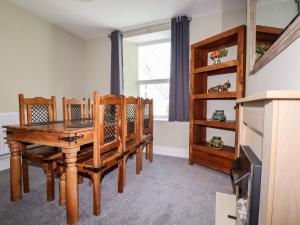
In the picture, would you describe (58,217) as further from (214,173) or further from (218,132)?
(218,132)

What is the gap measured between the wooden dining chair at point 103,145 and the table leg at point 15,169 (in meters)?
0.47

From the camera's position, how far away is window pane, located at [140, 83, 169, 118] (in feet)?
11.1

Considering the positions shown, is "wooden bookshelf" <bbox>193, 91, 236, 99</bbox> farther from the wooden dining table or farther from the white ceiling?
the wooden dining table

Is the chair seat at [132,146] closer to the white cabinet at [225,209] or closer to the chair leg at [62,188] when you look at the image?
the chair leg at [62,188]

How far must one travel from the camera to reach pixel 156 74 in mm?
3457

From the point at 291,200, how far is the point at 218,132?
2.32 meters

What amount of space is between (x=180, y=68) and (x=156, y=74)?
0.73 m

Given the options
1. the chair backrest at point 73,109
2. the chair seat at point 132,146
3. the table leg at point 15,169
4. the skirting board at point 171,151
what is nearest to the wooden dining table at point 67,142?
the table leg at point 15,169

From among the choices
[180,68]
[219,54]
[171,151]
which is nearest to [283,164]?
[219,54]

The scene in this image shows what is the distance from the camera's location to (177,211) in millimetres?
1495

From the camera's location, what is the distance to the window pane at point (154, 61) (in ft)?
11.0

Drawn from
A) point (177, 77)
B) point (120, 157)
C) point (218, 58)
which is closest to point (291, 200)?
point (120, 157)

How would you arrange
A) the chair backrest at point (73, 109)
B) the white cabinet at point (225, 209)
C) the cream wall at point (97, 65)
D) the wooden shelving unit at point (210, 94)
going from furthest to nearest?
the cream wall at point (97, 65), the chair backrest at point (73, 109), the wooden shelving unit at point (210, 94), the white cabinet at point (225, 209)

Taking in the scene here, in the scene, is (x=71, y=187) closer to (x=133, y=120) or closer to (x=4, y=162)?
(x=133, y=120)
